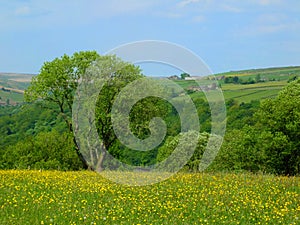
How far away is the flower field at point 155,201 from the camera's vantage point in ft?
37.6

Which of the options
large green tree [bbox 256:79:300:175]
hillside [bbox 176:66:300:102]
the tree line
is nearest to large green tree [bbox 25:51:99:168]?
the tree line

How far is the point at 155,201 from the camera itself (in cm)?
1337

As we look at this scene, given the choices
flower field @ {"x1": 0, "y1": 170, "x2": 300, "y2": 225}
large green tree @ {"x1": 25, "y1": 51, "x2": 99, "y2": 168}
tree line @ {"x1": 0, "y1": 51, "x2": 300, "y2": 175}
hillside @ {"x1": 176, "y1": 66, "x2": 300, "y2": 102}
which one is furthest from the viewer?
hillside @ {"x1": 176, "y1": 66, "x2": 300, "y2": 102}

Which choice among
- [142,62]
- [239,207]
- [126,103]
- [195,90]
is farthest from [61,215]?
[126,103]

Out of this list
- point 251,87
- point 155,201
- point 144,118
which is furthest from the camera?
point 251,87

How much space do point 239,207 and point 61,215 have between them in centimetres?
450

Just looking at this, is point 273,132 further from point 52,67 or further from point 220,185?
point 220,185

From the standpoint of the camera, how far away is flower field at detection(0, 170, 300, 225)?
11.5m

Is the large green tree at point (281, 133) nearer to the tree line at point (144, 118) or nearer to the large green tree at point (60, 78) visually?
the tree line at point (144, 118)

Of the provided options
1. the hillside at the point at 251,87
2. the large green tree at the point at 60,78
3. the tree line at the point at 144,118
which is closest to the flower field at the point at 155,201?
the tree line at the point at 144,118

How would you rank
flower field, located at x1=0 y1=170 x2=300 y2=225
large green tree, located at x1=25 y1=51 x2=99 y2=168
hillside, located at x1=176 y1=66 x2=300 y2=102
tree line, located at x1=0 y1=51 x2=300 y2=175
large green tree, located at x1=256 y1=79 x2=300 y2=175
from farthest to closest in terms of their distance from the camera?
hillside, located at x1=176 y1=66 x2=300 y2=102 → large green tree, located at x1=256 y1=79 x2=300 y2=175 → large green tree, located at x1=25 y1=51 x2=99 y2=168 → tree line, located at x1=0 y1=51 x2=300 y2=175 → flower field, located at x1=0 y1=170 x2=300 y2=225

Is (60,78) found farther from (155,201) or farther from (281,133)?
(155,201)

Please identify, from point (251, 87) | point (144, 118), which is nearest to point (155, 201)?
point (144, 118)

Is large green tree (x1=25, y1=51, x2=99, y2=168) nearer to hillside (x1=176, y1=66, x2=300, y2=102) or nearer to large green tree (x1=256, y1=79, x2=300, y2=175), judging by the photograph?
large green tree (x1=256, y1=79, x2=300, y2=175)
